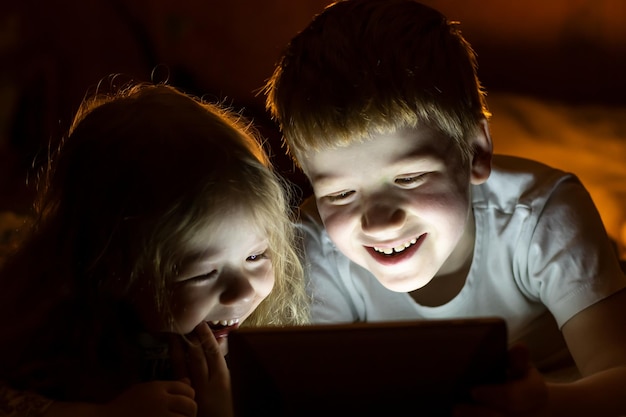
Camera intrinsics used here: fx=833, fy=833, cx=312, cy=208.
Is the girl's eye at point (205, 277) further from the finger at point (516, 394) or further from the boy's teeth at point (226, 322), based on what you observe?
the finger at point (516, 394)

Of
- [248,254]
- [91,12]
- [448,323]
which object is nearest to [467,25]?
[91,12]

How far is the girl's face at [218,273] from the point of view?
115 centimetres

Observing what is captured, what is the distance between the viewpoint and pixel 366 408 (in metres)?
0.91

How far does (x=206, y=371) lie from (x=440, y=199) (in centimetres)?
41

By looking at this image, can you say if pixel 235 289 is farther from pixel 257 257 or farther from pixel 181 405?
A: pixel 181 405

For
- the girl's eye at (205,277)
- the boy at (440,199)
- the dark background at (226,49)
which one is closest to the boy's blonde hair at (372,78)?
the boy at (440,199)

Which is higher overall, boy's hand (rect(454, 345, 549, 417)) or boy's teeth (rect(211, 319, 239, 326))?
boy's hand (rect(454, 345, 549, 417))

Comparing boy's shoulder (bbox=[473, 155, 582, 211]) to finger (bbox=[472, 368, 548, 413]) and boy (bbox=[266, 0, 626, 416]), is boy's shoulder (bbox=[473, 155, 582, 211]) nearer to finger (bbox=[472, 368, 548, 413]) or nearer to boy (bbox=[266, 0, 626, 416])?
boy (bbox=[266, 0, 626, 416])

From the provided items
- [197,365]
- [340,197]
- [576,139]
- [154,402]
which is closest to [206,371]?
[197,365]

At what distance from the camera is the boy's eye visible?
116 cm

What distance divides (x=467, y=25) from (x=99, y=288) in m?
1.23

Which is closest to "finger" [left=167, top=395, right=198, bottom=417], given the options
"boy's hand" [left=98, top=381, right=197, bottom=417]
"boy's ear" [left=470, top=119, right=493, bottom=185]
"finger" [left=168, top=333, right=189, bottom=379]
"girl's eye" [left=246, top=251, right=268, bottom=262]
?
"boy's hand" [left=98, top=381, right=197, bottom=417]

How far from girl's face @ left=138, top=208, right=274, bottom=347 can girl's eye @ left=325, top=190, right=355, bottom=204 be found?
0.11 metres

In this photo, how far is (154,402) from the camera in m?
1.07
